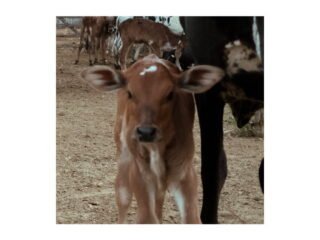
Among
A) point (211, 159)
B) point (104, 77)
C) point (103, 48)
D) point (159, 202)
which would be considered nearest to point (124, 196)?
point (159, 202)

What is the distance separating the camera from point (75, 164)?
2287 mm

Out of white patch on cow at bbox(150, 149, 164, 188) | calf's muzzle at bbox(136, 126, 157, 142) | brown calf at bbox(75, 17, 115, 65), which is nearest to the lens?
calf's muzzle at bbox(136, 126, 157, 142)

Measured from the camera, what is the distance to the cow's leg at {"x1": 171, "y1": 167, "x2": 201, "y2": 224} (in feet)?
7.24

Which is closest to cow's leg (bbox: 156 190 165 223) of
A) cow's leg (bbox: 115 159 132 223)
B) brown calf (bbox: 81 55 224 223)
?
brown calf (bbox: 81 55 224 223)

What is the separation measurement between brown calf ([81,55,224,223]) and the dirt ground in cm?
4

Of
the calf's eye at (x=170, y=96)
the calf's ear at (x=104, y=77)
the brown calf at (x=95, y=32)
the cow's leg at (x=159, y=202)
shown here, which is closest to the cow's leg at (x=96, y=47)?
the brown calf at (x=95, y=32)

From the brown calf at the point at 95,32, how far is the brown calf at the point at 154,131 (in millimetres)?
180

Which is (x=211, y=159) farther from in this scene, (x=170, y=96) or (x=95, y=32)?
(x=95, y=32)

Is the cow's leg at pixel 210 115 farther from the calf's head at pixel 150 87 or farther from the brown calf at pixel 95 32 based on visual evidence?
the brown calf at pixel 95 32

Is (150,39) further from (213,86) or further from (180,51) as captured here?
(213,86)

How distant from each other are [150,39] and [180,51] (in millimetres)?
131

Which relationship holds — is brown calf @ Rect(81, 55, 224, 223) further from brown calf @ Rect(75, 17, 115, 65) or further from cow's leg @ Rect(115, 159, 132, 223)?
brown calf @ Rect(75, 17, 115, 65)

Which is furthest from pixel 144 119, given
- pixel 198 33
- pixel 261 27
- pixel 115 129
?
pixel 261 27

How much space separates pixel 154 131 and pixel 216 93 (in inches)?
11.7
